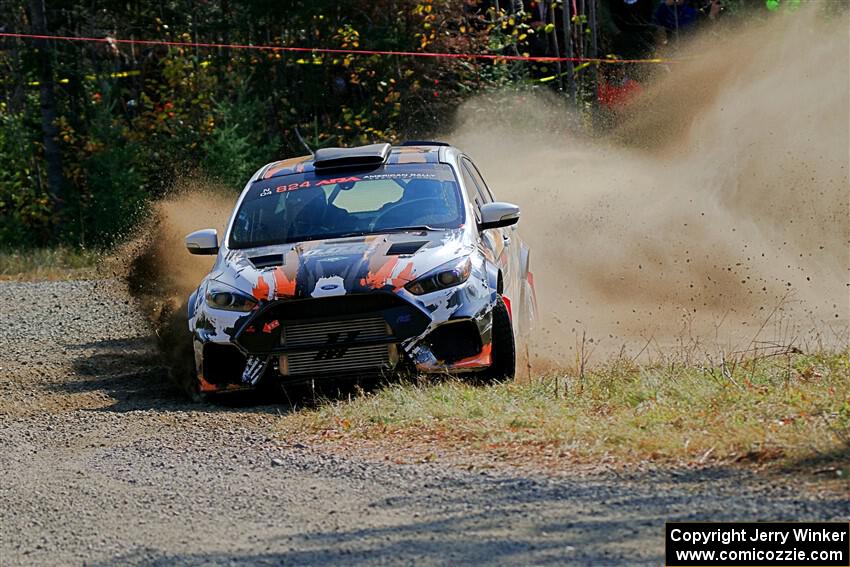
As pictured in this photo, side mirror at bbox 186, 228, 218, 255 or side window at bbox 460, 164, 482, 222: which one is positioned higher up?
side window at bbox 460, 164, 482, 222

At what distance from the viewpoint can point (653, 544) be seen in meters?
5.14

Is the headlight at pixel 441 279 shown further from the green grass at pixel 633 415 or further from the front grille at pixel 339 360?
the green grass at pixel 633 415

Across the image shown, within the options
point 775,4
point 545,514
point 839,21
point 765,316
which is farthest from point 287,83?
point 545,514

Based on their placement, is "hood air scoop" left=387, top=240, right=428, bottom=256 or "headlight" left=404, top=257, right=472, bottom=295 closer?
"headlight" left=404, top=257, right=472, bottom=295

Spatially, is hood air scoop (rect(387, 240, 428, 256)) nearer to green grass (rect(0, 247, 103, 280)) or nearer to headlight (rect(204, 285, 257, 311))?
headlight (rect(204, 285, 257, 311))

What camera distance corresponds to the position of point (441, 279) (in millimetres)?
8898

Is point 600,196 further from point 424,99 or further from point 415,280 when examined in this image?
point 424,99

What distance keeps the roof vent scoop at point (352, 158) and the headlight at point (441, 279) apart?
182 cm

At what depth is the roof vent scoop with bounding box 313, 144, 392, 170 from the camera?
34.6 feet

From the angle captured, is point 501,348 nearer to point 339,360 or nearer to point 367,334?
point 367,334

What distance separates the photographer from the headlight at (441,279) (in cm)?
884

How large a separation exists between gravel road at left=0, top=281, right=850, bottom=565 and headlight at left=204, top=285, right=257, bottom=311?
2.28 ft

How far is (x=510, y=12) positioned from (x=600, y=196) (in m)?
12.1

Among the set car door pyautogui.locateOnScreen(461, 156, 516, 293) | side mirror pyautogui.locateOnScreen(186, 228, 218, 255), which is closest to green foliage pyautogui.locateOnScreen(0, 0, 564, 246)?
car door pyautogui.locateOnScreen(461, 156, 516, 293)
